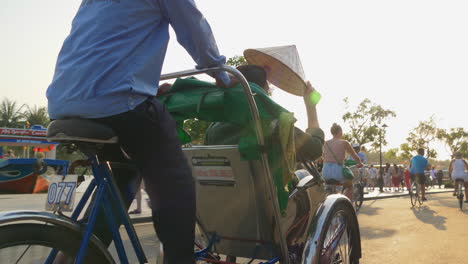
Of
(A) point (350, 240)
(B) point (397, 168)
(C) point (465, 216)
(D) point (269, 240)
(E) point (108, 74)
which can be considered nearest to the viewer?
(E) point (108, 74)

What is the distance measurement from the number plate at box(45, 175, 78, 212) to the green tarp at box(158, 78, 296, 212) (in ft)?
2.34

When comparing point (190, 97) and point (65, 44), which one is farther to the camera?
point (190, 97)

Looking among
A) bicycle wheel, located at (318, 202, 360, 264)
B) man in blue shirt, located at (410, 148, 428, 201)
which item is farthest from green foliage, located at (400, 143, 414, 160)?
bicycle wheel, located at (318, 202, 360, 264)

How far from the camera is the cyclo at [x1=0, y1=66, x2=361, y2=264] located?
1.57 meters

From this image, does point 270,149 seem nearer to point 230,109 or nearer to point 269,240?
point 230,109

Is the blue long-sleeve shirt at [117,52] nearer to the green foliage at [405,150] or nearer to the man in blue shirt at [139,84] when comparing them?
the man in blue shirt at [139,84]

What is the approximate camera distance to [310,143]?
97.1 inches

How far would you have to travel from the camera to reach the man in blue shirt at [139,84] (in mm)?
1562

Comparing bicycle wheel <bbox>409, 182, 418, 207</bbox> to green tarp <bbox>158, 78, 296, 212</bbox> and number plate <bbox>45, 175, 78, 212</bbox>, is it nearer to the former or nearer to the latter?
green tarp <bbox>158, 78, 296, 212</bbox>

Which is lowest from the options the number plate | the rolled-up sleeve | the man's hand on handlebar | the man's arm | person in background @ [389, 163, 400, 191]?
person in background @ [389, 163, 400, 191]

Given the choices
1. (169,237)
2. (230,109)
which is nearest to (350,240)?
(230,109)

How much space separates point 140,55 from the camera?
164 centimetres

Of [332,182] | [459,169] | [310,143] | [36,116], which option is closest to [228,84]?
[310,143]

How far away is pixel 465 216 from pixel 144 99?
993 centimetres
